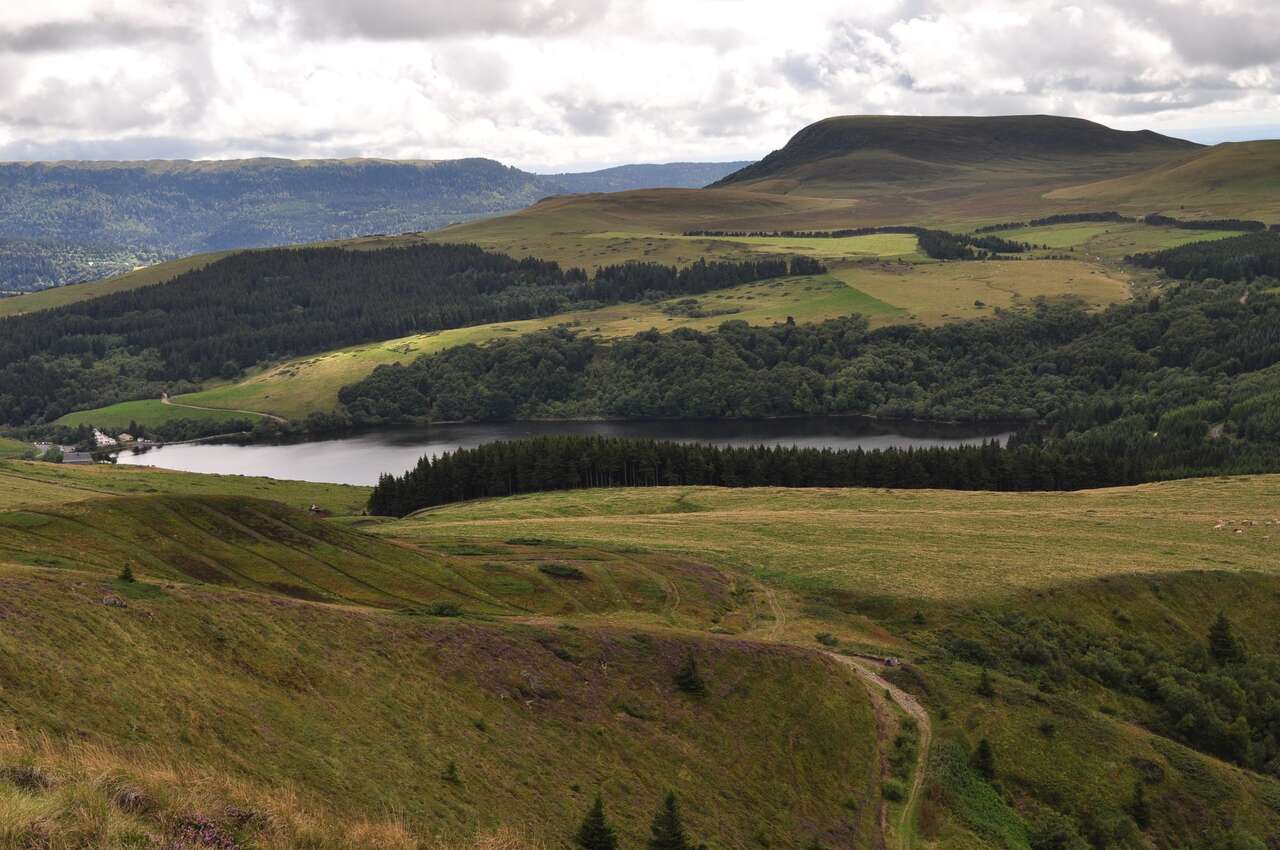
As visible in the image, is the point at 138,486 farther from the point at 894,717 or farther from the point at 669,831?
the point at 669,831

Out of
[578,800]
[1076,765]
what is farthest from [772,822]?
[1076,765]

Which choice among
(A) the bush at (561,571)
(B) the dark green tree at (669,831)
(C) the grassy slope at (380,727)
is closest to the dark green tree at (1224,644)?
(C) the grassy slope at (380,727)

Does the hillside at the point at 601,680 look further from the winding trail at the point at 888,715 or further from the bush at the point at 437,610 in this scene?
the bush at the point at 437,610

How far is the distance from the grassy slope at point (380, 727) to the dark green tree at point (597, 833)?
97 cm

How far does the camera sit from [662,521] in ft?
360

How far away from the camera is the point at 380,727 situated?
3953 centimetres

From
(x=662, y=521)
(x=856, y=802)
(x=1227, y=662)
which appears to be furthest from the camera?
(x=662, y=521)

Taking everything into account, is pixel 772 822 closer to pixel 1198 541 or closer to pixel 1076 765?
pixel 1076 765

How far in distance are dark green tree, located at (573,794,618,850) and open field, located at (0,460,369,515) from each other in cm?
7709

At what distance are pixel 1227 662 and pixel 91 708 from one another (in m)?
77.0

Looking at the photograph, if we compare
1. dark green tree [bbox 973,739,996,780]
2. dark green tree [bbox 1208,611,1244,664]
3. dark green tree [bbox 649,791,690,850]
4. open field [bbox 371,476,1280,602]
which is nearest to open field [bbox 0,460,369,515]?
open field [bbox 371,476,1280,602]

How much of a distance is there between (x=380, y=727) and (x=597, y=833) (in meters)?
10.6

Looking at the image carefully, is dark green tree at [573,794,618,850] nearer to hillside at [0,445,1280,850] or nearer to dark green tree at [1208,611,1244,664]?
hillside at [0,445,1280,850]

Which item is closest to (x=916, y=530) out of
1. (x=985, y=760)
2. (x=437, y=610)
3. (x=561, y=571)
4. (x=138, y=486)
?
(x=561, y=571)
